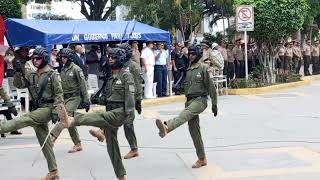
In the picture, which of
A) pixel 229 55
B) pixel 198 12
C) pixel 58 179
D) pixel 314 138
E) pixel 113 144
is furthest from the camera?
pixel 198 12

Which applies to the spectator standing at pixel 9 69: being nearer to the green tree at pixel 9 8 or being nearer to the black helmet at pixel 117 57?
the green tree at pixel 9 8

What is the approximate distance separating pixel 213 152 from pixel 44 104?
2.99 meters

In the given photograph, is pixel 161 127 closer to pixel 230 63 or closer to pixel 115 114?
pixel 115 114

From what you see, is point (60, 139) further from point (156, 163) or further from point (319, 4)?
point (319, 4)

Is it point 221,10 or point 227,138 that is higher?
point 221,10

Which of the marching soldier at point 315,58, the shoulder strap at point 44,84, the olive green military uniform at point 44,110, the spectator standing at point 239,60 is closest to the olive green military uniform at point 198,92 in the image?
the olive green military uniform at point 44,110

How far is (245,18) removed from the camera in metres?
19.2

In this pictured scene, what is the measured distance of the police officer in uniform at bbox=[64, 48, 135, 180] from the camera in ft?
23.4

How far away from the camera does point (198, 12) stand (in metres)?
31.1

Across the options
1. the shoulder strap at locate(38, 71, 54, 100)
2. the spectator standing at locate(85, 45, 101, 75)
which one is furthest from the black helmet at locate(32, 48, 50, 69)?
the spectator standing at locate(85, 45, 101, 75)

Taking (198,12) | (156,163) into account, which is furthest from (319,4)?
(156,163)

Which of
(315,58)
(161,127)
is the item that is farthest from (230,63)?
(161,127)

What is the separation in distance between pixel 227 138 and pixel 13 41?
824cm

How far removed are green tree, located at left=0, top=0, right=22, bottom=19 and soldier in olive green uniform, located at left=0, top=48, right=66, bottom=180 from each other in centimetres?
1537
